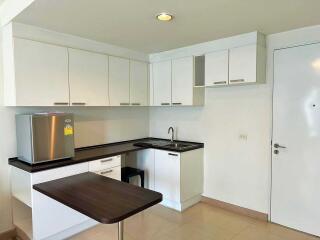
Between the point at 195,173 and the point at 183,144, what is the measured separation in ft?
1.60

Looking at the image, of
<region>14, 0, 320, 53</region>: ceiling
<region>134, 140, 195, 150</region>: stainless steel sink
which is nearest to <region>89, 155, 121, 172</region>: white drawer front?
<region>134, 140, 195, 150</region>: stainless steel sink

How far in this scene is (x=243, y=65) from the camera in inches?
118

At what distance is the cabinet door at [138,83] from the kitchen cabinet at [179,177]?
2.86 ft

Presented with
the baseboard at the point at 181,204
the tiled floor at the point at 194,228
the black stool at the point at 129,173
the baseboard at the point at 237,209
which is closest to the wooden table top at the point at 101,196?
the tiled floor at the point at 194,228

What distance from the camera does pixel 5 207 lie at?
2.72 metres

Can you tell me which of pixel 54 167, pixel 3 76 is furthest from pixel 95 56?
pixel 54 167

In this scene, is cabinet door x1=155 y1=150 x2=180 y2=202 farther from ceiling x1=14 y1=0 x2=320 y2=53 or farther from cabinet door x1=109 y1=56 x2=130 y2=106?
ceiling x1=14 y1=0 x2=320 y2=53

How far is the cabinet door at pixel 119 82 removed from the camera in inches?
134

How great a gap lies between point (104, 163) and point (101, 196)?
1.11m

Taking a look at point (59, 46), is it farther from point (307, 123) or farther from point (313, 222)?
point (313, 222)

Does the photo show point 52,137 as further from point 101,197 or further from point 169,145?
point 169,145

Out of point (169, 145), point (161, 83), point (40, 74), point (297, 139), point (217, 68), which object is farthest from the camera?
point (161, 83)

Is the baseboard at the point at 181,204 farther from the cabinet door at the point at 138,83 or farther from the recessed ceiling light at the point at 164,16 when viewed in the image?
Result: the recessed ceiling light at the point at 164,16

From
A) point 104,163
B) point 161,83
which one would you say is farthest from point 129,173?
point 161,83
